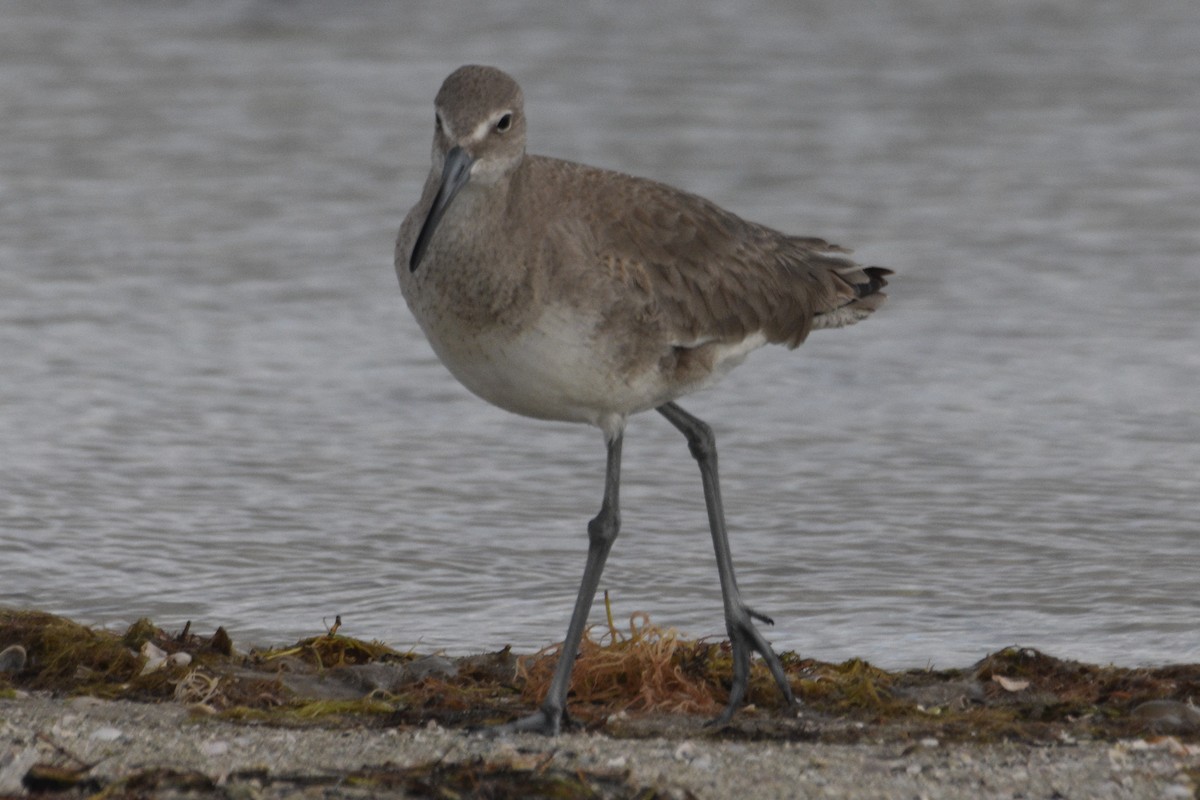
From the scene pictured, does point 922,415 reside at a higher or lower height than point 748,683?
higher

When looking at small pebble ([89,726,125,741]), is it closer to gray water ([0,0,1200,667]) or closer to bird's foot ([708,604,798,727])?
gray water ([0,0,1200,667])

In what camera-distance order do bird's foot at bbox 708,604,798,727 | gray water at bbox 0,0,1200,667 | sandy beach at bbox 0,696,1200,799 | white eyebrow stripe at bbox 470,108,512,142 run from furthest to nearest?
gray water at bbox 0,0,1200,667 → bird's foot at bbox 708,604,798,727 → white eyebrow stripe at bbox 470,108,512,142 → sandy beach at bbox 0,696,1200,799

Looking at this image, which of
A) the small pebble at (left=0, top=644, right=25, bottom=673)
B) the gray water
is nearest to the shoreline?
the small pebble at (left=0, top=644, right=25, bottom=673)

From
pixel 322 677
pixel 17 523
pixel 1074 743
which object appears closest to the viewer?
pixel 1074 743

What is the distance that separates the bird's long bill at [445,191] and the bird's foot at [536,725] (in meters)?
1.24

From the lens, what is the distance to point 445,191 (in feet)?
18.4

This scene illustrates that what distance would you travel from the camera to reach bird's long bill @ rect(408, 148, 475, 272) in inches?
220

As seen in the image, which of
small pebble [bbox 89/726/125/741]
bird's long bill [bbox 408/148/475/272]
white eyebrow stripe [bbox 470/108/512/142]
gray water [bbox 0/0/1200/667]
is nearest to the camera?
small pebble [bbox 89/726/125/741]

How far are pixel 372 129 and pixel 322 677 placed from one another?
314 inches

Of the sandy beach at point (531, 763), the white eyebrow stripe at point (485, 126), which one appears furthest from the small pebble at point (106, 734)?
the white eyebrow stripe at point (485, 126)

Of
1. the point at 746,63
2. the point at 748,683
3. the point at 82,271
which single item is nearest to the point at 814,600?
the point at 748,683

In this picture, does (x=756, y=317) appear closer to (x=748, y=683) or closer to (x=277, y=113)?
(x=748, y=683)

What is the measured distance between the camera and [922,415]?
9188mm

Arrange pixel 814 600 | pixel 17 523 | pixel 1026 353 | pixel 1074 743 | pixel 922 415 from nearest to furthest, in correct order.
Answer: pixel 1074 743 < pixel 814 600 < pixel 17 523 < pixel 922 415 < pixel 1026 353
